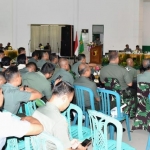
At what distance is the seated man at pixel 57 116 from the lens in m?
2.00

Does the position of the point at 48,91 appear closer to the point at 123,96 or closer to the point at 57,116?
the point at 123,96

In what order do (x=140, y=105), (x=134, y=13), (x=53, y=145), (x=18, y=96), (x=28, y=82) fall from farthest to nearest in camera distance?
(x=134, y=13) < (x=28, y=82) < (x=140, y=105) < (x=18, y=96) < (x=53, y=145)

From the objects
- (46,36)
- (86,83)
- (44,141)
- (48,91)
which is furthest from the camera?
(46,36)

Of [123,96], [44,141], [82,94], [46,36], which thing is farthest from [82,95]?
[46,36]

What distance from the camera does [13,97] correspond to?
123 inches

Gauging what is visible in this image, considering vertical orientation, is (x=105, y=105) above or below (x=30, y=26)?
below

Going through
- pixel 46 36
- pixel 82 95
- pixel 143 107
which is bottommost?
pixel 143 107

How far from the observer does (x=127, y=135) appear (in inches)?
173

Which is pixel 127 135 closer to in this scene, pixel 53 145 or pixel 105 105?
pixel 105 105

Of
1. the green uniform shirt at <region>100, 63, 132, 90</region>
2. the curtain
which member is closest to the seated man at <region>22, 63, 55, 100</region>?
the green uniform shirt at <region>100, 63, 132, 90</region>

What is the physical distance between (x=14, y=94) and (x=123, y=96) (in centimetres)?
188

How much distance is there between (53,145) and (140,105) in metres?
2.16

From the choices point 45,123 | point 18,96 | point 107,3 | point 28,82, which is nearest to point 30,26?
point 107,3

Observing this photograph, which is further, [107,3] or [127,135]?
[107,3]
